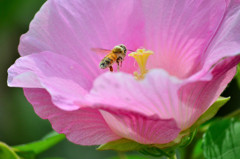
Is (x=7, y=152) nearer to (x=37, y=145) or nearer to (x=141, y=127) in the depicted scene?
(x=37, y=145)

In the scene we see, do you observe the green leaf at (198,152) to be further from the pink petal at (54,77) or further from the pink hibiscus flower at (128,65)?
the pink petal at (54,77)

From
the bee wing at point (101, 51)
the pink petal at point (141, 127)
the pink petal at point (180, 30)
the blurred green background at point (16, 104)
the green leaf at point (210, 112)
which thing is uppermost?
the pink petal at point (180, 30)

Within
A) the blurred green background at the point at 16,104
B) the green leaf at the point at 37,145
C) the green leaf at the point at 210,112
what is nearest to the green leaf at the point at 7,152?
the green leaf at the point at 37,145

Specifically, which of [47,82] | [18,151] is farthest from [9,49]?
[47,82]

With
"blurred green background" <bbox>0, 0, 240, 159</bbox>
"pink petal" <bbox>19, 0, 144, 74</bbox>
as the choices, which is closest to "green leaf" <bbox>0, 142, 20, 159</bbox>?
"pink petal" <bbox>19, 0, 144, 74</bbox>

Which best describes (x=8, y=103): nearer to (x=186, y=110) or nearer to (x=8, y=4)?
(x=8, y=4)

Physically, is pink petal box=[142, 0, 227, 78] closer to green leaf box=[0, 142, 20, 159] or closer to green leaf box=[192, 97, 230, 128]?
green leaf box=[192, 97, 230, 128]

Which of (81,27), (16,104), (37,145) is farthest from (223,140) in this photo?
(16,104)
